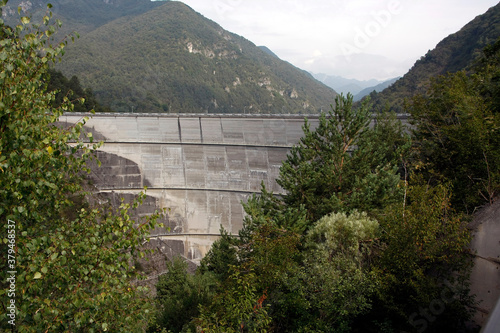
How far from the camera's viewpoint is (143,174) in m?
28.6

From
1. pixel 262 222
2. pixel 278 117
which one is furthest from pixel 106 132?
pixel 262 222

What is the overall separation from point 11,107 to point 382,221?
816 centimetres

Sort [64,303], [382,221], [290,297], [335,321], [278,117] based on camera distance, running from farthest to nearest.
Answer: [278,117] < [382,221] < [290,297] < [335,321] < [64,303]

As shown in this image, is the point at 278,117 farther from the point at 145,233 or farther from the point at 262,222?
the point at 145,233

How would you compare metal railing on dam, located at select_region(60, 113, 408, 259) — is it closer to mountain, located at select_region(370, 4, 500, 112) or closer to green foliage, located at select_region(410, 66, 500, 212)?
green foliage, located at select_region(410, 66, 500, 212)

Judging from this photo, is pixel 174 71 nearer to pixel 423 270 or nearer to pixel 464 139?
pixel 464 139

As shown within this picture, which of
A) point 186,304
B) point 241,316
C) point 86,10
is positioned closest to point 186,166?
point 186,304

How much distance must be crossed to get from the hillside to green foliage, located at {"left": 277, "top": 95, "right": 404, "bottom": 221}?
58723 millimetres

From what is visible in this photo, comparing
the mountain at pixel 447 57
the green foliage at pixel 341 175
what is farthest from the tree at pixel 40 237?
the mountain at pixel 447 57

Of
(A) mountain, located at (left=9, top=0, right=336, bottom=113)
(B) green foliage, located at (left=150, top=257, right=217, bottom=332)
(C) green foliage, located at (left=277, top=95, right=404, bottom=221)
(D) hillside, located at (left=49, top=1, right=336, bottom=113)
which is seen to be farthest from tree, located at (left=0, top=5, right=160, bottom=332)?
(D) hillside, located at (left=49, top=1, right=336, bottom=113)

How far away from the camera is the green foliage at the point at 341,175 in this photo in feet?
41.4

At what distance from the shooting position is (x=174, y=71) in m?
95.5

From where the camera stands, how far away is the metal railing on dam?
27750mm

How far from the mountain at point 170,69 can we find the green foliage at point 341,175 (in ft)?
187
